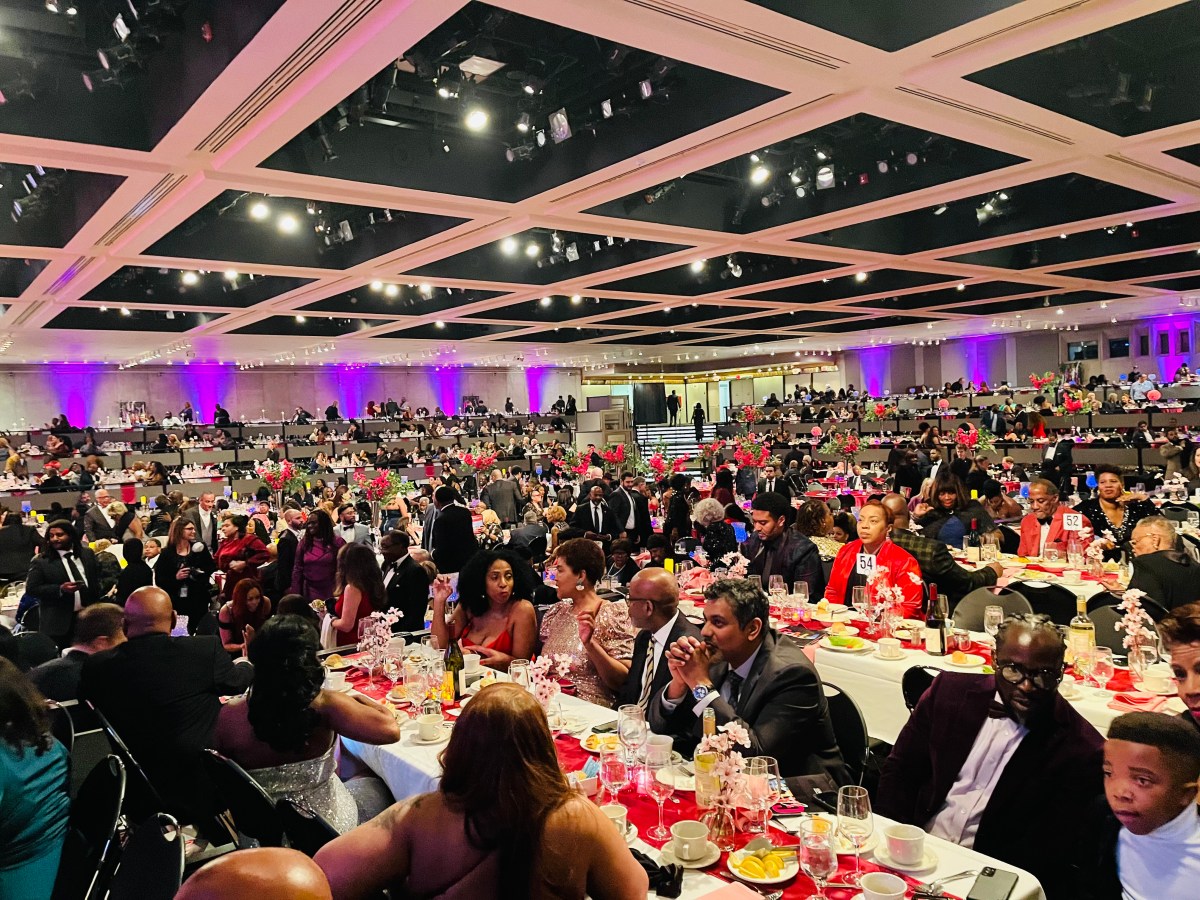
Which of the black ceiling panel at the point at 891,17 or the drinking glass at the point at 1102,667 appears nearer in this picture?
the drinking glass at the point at 1102,667

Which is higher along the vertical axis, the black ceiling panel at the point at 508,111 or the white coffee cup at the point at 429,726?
the black ceiling panel at the point at 508,111

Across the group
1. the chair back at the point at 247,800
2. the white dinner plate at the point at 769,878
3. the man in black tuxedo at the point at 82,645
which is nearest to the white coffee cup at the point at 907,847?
the white dinner plate at the point at 769,878

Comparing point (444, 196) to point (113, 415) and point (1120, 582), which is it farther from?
point (113, 415)

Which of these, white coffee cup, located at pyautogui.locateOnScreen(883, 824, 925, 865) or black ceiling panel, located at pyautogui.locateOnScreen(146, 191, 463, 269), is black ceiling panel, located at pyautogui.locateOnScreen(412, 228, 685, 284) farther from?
white coffee cup, located at pyautogui.locateOnScreen(883, 824, 925, 865)

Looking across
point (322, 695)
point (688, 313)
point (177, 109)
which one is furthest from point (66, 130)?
point (688, 313)

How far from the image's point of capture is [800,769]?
9.31ft

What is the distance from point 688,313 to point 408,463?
6.39m

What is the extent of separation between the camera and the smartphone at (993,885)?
1.98m

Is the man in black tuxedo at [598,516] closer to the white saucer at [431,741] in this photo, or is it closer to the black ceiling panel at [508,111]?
the black ceiling panel at [508,111]

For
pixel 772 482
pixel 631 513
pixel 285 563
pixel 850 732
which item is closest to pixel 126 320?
pixel 285 563

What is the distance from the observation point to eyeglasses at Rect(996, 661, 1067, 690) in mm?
2400

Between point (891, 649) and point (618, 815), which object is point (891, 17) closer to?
point (891, 649)

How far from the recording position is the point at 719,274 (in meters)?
13.0

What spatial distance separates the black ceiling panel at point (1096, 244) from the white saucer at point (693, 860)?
10386 millimetres
